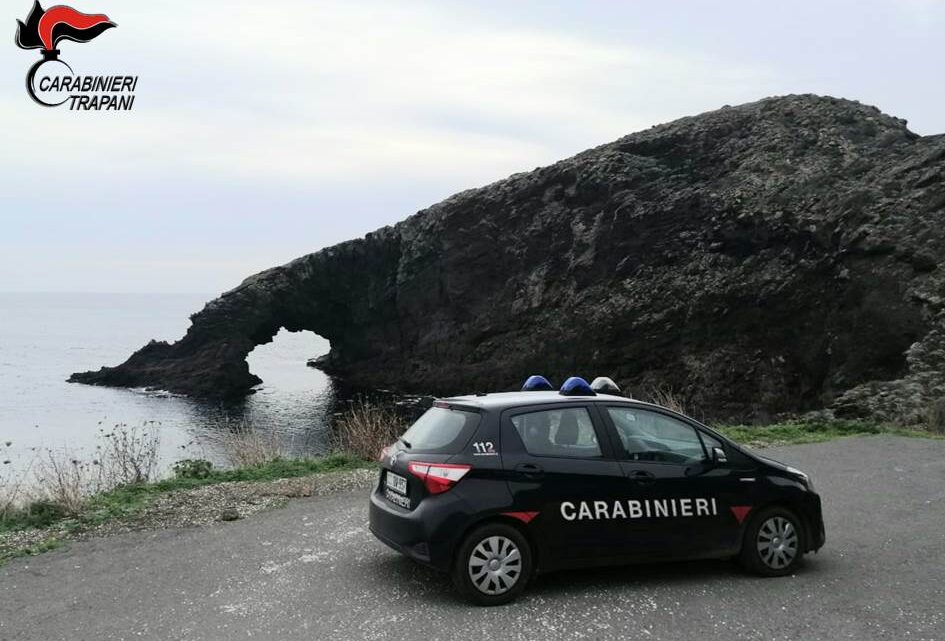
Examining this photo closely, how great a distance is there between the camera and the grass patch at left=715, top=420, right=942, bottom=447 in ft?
47.1

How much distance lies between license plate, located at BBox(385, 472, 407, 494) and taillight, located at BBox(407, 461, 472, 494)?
8.8 inches

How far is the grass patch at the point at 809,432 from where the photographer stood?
47.1ft

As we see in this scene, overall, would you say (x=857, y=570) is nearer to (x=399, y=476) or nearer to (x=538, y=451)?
(x=538, y=451)

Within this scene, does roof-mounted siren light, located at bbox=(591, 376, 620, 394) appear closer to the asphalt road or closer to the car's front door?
the car's front door

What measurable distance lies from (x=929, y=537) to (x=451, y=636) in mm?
5326

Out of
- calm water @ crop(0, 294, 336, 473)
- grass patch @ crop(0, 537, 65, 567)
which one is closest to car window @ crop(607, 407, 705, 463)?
grass patch @ crop(0, 537, 65, 567)

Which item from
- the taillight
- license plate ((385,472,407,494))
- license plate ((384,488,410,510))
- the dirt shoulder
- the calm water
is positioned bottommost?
the calm water

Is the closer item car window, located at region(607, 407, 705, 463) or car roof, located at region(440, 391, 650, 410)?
car roof, located at region(440, 391, 650, 410)

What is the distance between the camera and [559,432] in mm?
6133

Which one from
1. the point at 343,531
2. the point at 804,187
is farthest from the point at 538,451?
the point at 804,187

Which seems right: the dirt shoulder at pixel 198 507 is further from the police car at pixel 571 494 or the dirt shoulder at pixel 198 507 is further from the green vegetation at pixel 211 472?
the police car at pixel 571 494

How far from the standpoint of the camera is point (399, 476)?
6.06 m

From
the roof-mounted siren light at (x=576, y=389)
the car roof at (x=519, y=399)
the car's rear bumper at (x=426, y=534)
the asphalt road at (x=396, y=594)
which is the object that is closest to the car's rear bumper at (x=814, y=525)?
the asphalt road at (x=396, y=594)

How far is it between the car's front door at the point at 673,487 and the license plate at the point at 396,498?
174 cm
